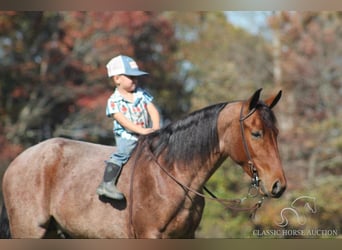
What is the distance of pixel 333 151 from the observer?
509 inches

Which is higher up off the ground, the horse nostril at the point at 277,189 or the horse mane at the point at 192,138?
the horse mane at the point at 192,138

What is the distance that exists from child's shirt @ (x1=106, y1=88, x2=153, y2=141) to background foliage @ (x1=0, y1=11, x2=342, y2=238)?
293 inches

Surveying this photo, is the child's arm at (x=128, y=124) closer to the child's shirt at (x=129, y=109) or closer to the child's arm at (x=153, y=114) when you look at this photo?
the child's shirt at (x=129, y=109)

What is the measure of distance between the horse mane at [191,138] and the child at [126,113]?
0.78 feet

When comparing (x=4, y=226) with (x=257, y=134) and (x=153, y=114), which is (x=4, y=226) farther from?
(x=257, y=134)

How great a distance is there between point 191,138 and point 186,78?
37.2 feet

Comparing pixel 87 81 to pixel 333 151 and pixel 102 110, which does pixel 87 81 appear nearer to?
pixel 102 110

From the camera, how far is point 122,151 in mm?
5086

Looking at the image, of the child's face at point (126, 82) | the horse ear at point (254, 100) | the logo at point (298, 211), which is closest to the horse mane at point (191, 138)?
the horse ear at point (254, 100)

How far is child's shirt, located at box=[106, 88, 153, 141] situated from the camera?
512 centimetres

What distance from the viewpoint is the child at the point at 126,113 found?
5.03 m

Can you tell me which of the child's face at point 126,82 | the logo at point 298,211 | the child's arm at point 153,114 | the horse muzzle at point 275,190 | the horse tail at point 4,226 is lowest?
the logo at point 298,211

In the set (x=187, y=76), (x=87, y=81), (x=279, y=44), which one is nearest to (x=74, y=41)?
(x=87, y=81)

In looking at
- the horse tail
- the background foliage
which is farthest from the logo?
the horse tail
